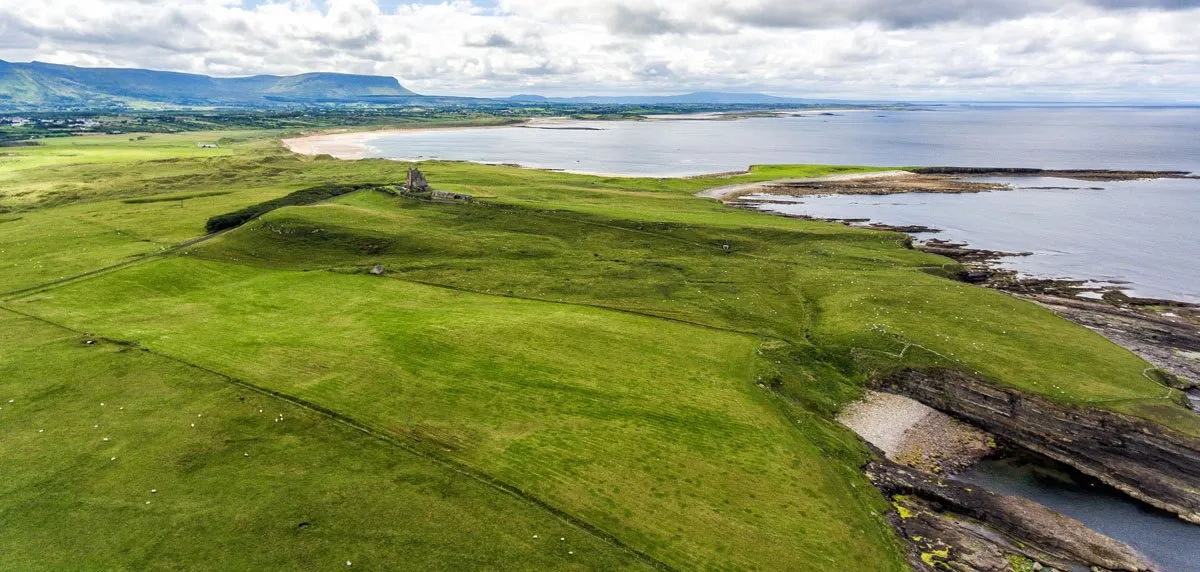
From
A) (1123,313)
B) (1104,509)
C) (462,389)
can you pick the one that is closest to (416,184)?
(462,389)

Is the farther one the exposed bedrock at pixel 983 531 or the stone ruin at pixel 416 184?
the stone ruin at pixel 416 184

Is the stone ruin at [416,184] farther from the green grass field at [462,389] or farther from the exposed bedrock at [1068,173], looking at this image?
the exposed bedrock at [1068,173]

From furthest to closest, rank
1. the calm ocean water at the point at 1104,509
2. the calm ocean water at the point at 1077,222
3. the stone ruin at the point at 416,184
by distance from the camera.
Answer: the stone ruin at the point at 416,184 → the calm ocean water at the point at 1077,222 → the calm ocean water at the point at 1104,509

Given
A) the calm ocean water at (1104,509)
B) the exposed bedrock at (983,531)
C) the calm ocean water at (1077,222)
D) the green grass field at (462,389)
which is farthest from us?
the calm ocean water at (1077,222)

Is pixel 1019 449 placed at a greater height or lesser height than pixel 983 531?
greater

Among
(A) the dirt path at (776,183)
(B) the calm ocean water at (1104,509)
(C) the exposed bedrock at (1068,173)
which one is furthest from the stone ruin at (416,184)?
(C) the exposed bedrock at (1068,173)

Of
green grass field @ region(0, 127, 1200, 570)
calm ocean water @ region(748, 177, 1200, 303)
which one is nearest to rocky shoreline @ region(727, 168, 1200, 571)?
green grass field @ region(0, 127, 1200, 570)

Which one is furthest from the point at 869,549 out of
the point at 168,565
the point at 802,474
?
the point at 168,565

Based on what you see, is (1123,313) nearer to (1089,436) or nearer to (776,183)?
(1089,436)
